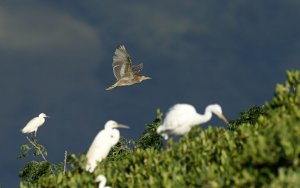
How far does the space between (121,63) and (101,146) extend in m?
13.6

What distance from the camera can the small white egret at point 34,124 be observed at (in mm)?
28359

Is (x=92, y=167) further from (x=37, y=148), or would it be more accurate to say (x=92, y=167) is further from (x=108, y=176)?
(x=37, y=148)

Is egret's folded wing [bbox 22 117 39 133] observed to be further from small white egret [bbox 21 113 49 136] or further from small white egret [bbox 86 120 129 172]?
small white egret [bbox 86 120 129 172]

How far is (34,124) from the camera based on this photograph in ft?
96.2

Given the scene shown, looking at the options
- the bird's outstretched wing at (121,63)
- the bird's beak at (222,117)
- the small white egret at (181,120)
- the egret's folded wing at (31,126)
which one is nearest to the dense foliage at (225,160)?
the small white egret at (181,120)

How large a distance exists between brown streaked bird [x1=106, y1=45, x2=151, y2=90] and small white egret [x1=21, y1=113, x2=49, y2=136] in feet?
12.2

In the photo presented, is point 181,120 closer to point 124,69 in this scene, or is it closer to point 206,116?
point 206,116

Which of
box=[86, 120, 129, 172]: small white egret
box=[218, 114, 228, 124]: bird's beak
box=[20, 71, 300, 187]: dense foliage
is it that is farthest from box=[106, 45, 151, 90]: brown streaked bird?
box=[20, 71, 300, 187]: dense foliage

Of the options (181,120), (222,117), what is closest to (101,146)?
(181,120)

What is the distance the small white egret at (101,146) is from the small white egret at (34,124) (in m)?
10.6

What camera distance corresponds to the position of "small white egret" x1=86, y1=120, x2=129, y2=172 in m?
17.0

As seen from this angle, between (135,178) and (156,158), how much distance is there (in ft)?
2.23

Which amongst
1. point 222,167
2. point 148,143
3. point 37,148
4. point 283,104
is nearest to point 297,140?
point 222,167

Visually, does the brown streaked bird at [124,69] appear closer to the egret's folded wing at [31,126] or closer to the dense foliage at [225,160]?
the egret's folded wing at [31,126]
